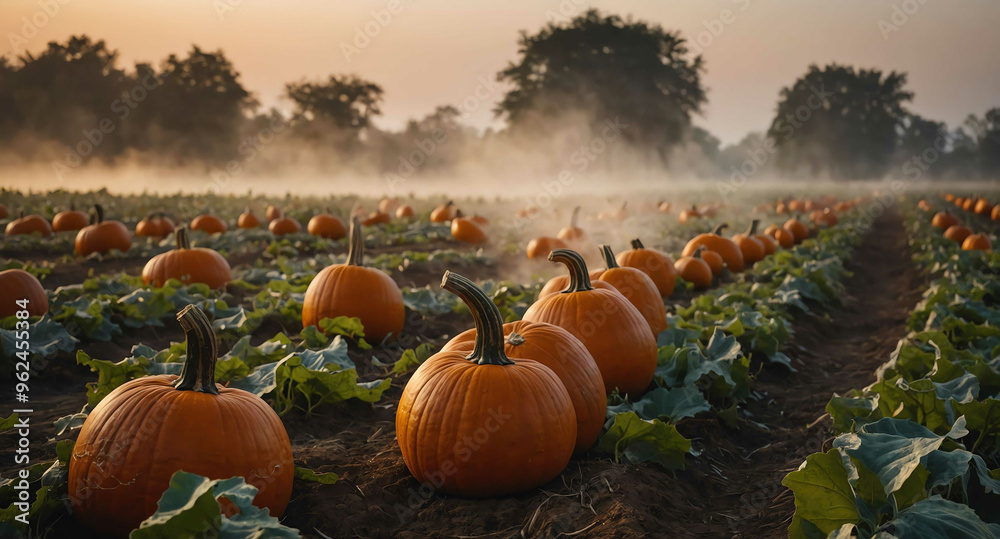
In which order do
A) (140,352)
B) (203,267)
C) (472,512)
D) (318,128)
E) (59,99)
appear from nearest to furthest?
(472,512) < (140,352) < (203,267) < (59,99) < (318,128)

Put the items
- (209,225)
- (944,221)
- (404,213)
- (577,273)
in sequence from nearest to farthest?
1. (577,273)
2. (209,225)
3. (404,213)
4. (944,221)

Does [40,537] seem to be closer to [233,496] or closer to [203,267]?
[233,496]

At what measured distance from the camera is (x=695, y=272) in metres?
9.09

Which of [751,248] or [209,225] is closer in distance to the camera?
[751,248]

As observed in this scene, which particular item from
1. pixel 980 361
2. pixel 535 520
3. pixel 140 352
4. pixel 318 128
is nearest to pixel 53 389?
pixel 140 352

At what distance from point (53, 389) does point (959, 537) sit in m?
5.16

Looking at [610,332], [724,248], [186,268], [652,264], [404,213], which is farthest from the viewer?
[404,213]

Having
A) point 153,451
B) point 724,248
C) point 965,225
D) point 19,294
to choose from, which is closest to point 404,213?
point 724,248

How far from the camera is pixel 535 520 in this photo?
2.77 m

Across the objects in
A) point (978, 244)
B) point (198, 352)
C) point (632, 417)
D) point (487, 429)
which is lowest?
point (978, 244)

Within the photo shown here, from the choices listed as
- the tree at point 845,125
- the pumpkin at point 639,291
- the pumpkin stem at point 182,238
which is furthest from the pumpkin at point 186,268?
the tree at point 845,125

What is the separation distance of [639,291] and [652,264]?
2356 millimetres

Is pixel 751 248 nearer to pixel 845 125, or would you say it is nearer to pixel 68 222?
pixel 68 222

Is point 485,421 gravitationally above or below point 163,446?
below
